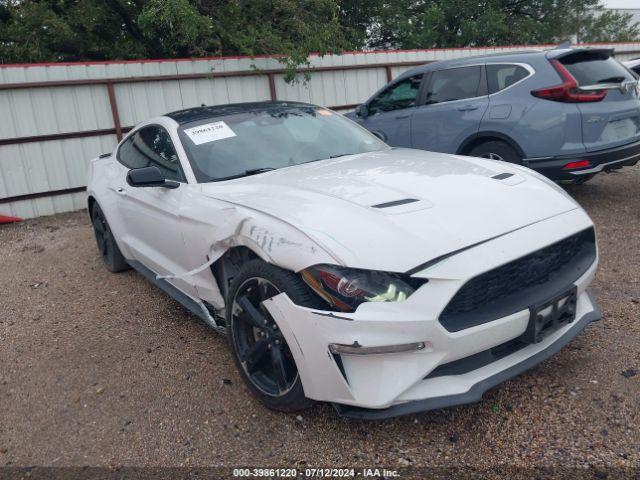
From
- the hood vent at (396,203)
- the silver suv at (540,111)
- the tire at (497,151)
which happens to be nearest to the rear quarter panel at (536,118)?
the silver suv at (540,111)

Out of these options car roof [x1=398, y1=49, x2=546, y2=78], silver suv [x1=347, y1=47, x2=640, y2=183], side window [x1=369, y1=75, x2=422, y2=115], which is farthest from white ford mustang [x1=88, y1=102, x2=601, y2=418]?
side window [x1=369, y1=75, x2=422, y2=115]

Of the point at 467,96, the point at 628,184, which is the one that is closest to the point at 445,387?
the point at 467,96

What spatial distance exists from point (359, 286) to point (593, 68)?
4.67 meters

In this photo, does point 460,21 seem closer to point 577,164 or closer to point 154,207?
point 577,164

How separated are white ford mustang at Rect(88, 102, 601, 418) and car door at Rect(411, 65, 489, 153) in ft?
9.41

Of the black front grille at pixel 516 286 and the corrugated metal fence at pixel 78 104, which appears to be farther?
the corrugated metal fence at pixel 78 104

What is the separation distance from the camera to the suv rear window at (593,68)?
557 cm

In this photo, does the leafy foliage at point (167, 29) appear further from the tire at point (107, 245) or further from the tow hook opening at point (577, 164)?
the tow hook opening at point (577, 164)

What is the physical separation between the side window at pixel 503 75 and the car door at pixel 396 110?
3.24ft

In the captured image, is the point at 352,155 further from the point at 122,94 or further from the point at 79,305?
the point at 122,94

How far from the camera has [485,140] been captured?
6.20m

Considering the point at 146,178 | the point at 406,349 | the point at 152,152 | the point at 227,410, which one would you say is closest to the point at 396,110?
the point at 152,152

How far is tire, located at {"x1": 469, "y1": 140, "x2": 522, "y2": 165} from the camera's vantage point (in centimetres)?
587

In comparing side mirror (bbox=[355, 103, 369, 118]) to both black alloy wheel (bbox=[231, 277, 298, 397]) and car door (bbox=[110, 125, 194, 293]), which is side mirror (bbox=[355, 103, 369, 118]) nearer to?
car door (bbox=[110, 125, 194, 293])
